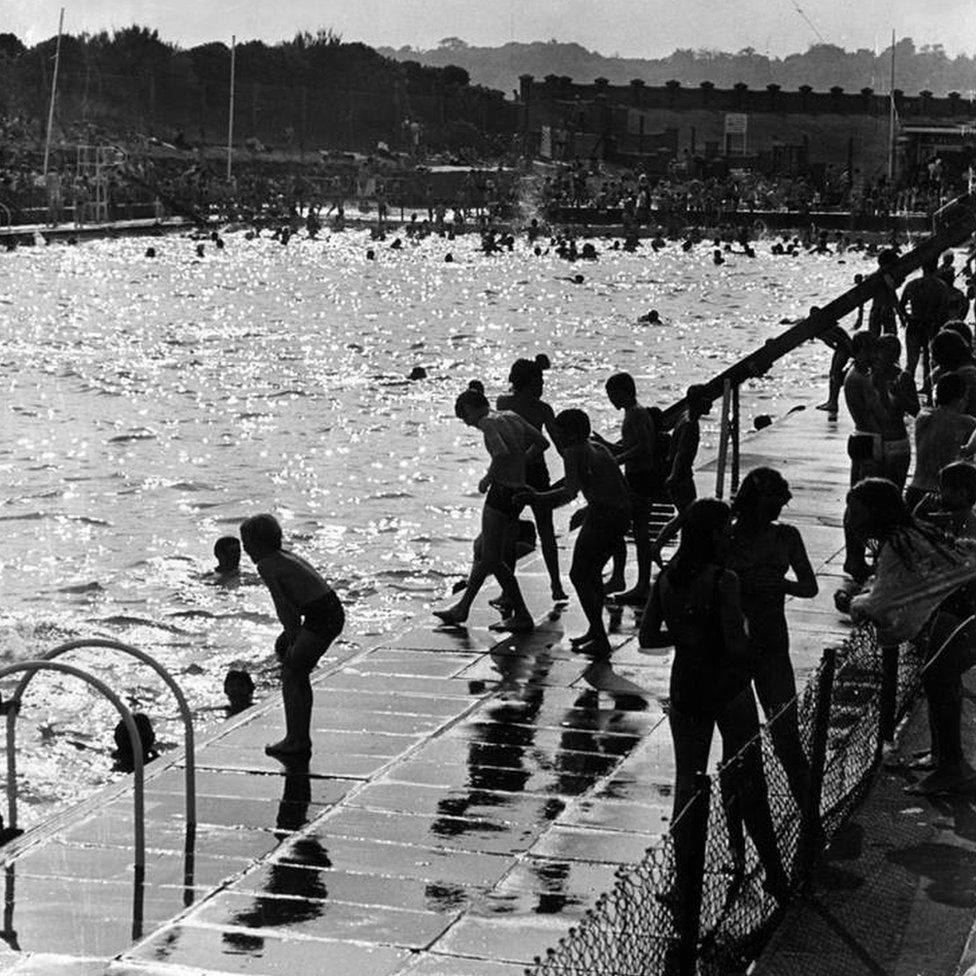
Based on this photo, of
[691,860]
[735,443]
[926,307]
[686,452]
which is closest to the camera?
[691,860]

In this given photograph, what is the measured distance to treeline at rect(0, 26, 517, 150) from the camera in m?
150

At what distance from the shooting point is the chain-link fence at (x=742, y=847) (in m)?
6.96

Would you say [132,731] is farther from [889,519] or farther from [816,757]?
[889,519]

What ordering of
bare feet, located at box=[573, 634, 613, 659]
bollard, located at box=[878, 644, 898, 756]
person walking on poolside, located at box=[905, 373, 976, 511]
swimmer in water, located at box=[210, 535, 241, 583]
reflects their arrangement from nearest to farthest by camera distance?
1. bollard, located at box=[878, 644, 898, 756]
2. person walking on poolside, located at box=[905, 373, 976, 511]
3. bare feet, located at box=[573, 634, 613, 659]
4. swimmer in water, located at box=[210, 535, 241, 583]

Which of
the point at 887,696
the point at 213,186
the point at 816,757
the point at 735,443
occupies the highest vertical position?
the point at 213,186

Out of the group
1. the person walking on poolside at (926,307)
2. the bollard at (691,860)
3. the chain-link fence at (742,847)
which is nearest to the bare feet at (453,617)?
the chain-link fence at (742,847)

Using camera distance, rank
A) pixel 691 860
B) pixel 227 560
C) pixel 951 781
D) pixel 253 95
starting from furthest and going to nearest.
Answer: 1. pixel 253 95
2. pixel 227 560
3. pixel 951 781
4. pixel 691 860

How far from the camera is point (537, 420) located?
14930 mm

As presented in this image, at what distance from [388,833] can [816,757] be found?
235 cm

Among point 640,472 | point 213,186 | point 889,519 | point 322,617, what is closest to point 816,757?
point 889,519

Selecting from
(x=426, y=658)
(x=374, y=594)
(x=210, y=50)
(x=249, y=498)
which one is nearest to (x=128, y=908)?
(x=426, y=658)

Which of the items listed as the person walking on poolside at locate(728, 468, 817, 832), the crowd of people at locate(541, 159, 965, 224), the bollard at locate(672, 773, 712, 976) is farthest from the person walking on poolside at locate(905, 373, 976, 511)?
the crowd of people at locate(541, 159, 965, 224)

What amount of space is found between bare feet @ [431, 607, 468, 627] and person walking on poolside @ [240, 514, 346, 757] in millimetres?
3521

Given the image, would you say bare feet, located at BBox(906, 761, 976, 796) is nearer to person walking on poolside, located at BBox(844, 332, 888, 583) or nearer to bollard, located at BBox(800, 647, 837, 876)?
bollard, located at BBox(800, 647, 837, 876)
